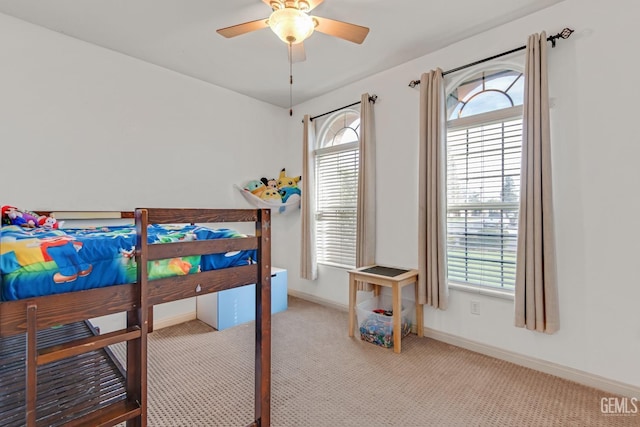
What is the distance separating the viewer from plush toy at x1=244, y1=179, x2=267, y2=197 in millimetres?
3783

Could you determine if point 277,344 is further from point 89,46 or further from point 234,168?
point 89,46

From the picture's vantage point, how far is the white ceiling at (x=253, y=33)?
2.18m

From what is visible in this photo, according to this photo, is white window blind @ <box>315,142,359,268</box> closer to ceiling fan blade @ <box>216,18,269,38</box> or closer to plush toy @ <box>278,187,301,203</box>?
plush toy @ <box>278,187,301,203</box>

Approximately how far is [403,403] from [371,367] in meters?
0.44

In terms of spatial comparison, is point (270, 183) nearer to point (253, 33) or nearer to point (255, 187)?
point (255, 187)

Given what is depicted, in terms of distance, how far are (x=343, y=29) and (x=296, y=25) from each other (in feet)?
1.08

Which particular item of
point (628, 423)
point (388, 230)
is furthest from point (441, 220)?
point (628, 423)

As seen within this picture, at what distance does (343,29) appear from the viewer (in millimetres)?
1968

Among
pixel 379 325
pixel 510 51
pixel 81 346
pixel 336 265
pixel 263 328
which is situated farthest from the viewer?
pixel 336 265

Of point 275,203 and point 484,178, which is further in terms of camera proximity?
point 275,203

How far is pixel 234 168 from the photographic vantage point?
3.70m

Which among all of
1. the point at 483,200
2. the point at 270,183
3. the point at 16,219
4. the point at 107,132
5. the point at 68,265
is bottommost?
the point at 68,265

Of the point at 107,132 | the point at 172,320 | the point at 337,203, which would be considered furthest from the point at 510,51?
the point at 172,320

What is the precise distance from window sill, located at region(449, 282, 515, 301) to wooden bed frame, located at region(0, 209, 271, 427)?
5.84ft
